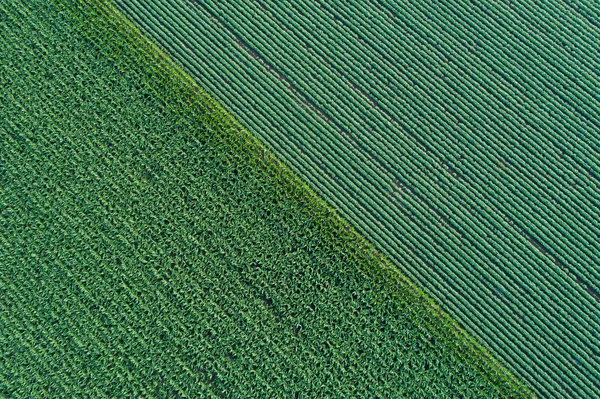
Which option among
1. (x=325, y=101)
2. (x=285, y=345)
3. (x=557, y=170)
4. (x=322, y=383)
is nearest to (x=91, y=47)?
(x=325, y=101)

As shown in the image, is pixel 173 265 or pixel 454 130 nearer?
pixel 173 265

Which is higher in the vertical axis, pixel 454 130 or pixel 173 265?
pixel 454 130

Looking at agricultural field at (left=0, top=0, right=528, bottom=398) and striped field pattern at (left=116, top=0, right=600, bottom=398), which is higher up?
striped field pattern at (left=116, top=0, right=600, bottom=398)

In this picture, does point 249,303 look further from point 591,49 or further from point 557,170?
point 591,49

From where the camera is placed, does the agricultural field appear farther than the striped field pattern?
No

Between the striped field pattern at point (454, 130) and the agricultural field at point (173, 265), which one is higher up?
the striped field pattern at point (454, 130)

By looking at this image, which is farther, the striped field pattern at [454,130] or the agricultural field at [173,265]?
the striped field pattern at [454,130]
